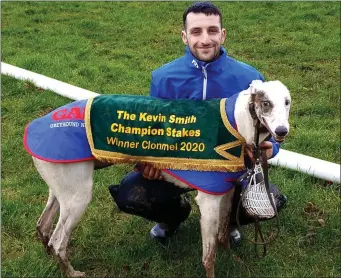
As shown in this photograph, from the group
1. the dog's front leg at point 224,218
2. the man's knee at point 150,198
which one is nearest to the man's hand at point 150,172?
the man's knee at point 150,198

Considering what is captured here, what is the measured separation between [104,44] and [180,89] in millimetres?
6536

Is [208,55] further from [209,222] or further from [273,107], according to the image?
[209,222]

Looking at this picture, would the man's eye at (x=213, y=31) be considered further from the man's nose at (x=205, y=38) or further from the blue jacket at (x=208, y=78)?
the blue jacket at (x=208, y=78)

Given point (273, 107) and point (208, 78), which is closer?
point (273, 107)

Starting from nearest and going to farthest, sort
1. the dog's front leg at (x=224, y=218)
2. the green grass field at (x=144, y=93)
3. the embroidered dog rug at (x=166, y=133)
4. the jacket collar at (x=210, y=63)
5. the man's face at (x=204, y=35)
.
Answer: the embroidered dog rug at (x=166, y=133) → the man's face at (x=204, y=35) → the jacket collar at (x=210, y=63) → the dog's front leg at (x=224, y=218) → the green grass field at (x=144, y=93)

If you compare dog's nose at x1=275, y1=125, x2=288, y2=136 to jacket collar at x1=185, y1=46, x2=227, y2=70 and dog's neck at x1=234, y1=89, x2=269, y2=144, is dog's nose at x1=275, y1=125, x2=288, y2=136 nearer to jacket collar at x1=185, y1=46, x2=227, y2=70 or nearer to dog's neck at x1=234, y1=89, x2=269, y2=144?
dog's neck at x1=234, y1=89, x2=269, y2=144

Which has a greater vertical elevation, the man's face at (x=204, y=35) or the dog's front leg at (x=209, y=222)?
the man's face at (x=204, y=35)

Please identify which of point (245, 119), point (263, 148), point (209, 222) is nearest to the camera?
point (245, 119)

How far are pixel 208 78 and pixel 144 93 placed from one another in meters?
3.67

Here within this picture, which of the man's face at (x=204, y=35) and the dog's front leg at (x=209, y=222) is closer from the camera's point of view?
the dog's front leg at (x=209, y=222)

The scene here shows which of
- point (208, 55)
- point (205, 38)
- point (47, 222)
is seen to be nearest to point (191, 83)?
point (208, 55)

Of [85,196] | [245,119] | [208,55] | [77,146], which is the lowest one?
[85,196]

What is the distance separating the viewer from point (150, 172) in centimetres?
351

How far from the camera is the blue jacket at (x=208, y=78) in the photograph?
361cm
